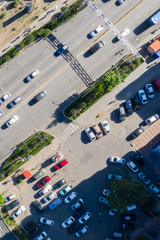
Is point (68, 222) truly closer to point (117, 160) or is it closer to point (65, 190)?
point (65, 190)

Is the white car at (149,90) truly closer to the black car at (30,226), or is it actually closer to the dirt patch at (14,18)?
the dirt patch at (14,18)

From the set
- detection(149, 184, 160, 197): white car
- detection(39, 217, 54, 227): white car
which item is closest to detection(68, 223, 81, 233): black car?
detection(39, 217, 54, 227): white car

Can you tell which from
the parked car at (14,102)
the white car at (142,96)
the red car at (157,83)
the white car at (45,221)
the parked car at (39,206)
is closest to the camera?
the white car at (45,221)

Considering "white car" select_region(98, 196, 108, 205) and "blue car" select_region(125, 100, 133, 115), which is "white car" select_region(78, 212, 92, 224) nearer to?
"white car" select_region(98, 196, 108, 205)

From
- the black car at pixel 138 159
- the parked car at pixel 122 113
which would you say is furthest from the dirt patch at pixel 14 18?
the black car at pixel 138 159

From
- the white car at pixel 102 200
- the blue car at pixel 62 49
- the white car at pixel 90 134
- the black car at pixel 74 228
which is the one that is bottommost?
the black car at pixel 74 228
